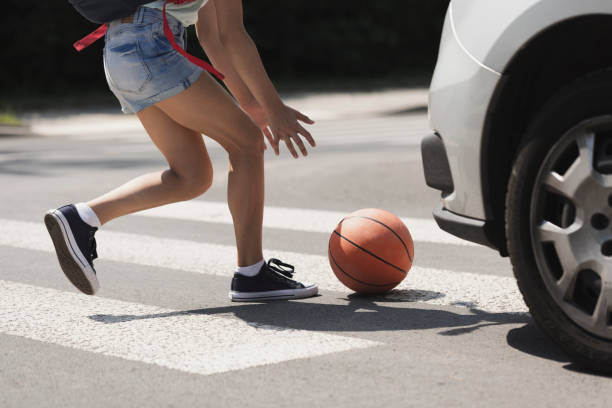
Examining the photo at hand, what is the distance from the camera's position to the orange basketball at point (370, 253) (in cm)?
481

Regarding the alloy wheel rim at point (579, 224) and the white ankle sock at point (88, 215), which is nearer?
the alloy wheel rim at point (579, 224)

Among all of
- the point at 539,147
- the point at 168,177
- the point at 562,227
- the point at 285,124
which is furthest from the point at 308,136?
the point at 562,227

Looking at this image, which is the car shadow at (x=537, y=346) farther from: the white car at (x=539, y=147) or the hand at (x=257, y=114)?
the hand at (x=257, y=114)

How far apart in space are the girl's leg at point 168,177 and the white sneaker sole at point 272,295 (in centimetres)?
51

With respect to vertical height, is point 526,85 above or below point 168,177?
above

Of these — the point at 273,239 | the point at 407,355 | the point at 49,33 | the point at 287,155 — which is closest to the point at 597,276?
the point at 407,355

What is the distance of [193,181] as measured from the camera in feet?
15.5

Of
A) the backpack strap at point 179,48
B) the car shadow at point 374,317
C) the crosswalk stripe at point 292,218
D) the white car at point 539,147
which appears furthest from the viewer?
the crosswalk stripe at point 292,218

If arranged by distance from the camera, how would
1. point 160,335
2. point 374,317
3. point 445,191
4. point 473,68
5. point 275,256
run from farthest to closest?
1. point 275,256
2. point 374,317
3. point 160,335
4. point 445,191
5. point 473,68

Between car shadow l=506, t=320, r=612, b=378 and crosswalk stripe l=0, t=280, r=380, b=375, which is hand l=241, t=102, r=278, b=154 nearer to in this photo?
crosswalk stripe l=0, t=280, r=380, b=375

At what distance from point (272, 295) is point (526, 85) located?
5.53 ft

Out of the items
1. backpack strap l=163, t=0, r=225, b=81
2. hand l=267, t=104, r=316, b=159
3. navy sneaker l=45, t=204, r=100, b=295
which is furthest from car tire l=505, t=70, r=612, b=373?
navy sneaker l=45, t=204, r=100, b=295

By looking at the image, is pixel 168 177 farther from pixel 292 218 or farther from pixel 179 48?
pixel 292 218

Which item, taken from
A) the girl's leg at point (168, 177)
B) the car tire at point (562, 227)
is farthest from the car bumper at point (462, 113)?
the girl's leg at point (168, 177)
